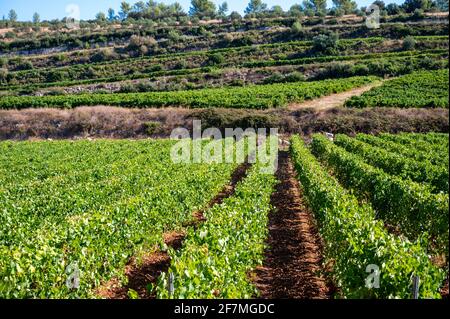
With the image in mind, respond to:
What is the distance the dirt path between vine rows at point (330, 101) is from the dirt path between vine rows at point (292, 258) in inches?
1070

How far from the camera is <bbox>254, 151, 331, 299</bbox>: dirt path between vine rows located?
915 centimetres

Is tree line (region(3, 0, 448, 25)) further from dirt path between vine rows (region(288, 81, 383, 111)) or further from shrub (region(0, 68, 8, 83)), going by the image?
shrub (region(0, 68, 8, 83))

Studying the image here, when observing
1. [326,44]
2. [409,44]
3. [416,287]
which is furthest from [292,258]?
[326,44]

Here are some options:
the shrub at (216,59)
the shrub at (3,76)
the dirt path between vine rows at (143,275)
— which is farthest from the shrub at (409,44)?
the shrub at (3,76)

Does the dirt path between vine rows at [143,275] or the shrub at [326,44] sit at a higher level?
the shrub at [326,44]

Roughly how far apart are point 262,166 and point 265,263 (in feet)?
37.6

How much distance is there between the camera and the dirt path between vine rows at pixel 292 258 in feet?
30.0

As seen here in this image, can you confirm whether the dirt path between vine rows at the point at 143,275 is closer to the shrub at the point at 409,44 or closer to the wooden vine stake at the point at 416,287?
the wooden vine stake at the point at 416,287

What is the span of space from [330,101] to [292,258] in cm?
3658

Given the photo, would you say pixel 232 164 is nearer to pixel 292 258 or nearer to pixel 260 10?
pixel 292 258

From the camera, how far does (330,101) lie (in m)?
45.5

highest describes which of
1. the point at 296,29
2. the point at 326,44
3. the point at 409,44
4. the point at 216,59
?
the point at 296,29

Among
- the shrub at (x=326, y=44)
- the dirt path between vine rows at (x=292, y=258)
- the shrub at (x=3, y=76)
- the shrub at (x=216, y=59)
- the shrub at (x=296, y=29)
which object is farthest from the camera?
the shrub at (x=296, y=29)
